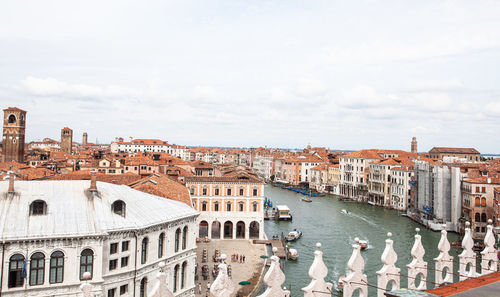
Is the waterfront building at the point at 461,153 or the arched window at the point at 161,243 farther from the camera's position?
the waterfront building at the point at 461,153

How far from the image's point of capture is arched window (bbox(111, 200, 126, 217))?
16905 millimetres

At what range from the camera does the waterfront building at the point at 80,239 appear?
14297mm

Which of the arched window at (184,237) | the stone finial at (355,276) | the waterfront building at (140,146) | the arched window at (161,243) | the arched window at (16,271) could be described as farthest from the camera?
the waterfront building at (140,146)

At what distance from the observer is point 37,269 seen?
14469mm

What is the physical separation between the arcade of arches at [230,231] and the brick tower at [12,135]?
37314 mm

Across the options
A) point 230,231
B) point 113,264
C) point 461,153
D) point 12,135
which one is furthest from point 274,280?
point 461,153

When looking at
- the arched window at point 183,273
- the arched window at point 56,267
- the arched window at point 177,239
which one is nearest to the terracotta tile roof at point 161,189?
the arched window at point 177,239

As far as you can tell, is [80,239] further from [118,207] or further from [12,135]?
[12,135]

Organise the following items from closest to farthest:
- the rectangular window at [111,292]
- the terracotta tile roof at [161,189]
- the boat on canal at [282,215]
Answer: the rectangular window at [111,292] < the terracotta tile roof at [161,189] < the boat on canal at [282,215]

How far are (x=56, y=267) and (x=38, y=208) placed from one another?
2566mm

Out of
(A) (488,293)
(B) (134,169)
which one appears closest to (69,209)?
(A) (488,293)

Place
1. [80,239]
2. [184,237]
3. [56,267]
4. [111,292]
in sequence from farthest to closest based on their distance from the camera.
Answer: [184,237], [111,292], [80,239], [56,267]

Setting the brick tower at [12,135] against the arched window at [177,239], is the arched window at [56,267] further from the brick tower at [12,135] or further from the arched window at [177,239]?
the brick tower at [12,135]

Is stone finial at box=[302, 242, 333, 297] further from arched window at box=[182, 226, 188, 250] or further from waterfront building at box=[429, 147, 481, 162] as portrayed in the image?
waterfront building at box=[429, 147, 481, 162]
